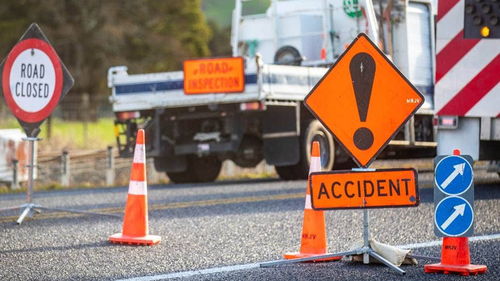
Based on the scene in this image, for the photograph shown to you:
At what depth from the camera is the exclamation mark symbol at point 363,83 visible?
277 inches

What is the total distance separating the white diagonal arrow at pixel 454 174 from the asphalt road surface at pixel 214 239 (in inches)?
23.3

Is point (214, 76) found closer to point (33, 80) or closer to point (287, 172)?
point (287, 172)

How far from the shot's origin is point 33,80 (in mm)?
10242

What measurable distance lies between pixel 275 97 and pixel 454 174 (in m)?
9.06

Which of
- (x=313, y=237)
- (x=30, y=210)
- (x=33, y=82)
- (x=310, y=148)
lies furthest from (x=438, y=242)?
(x=310, y=148)

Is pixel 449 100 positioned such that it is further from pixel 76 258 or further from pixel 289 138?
pixel 76 258

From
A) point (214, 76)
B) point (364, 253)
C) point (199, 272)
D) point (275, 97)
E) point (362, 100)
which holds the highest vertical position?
point (214, 76)

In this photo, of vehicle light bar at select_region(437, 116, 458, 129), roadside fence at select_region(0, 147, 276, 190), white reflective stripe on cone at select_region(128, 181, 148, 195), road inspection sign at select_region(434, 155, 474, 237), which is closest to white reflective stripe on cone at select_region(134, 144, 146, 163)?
white reflective stripe on cone at select_region(128, 181, 148, 195)

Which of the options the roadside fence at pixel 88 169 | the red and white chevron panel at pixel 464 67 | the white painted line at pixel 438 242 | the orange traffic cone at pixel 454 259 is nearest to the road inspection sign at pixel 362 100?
the orange traffic cone at pixel 454 259

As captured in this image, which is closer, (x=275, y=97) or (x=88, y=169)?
(x=275, y=97)

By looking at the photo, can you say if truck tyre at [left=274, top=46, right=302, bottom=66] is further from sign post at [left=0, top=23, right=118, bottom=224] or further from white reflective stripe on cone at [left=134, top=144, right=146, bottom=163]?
white reflective stripe on cone at [left=134, top=144, right=146, bottom=163]

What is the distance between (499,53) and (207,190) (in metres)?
4.92

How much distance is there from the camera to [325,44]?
57.3ft

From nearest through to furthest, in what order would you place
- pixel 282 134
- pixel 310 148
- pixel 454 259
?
pixel 454 259 → pixel 282 134 → pixel 310 148
